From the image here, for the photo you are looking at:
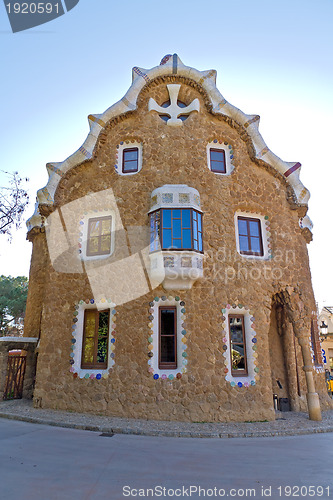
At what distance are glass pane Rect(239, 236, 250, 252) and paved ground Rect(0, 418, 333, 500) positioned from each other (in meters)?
5.47

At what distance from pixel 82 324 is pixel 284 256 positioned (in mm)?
6828

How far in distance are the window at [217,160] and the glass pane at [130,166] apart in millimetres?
2594

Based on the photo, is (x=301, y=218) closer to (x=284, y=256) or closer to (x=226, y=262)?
(x=284, y=256)

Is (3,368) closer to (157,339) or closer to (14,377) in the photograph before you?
(14,377)

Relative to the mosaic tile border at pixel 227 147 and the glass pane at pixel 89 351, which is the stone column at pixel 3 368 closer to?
the glass pane at pixel 89 351

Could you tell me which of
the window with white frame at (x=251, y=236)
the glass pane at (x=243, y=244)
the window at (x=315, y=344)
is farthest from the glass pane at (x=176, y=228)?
the window at (x=315, y=344)

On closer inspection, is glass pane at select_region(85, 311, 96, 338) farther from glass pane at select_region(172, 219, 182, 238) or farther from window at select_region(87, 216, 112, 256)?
glass pane at select_region(172, 219, 182, 238)

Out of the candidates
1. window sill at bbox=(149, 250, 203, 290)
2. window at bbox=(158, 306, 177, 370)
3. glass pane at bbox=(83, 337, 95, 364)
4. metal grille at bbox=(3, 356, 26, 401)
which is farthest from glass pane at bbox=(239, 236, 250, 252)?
metal grille at bbox=(3, 356, 26, 401)

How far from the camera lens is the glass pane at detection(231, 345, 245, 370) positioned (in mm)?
9416

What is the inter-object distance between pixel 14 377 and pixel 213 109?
37.6ft

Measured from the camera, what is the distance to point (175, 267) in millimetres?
9297

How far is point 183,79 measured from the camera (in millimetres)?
11789

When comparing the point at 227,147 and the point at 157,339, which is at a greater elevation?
the point at 227,147

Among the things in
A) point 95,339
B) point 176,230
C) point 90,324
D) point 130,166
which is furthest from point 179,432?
point 130,166
